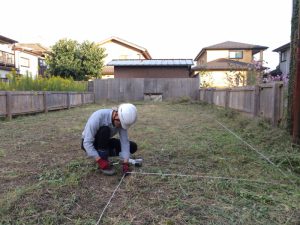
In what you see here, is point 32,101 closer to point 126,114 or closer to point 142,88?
point 126,114

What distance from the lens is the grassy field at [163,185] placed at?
1908mm

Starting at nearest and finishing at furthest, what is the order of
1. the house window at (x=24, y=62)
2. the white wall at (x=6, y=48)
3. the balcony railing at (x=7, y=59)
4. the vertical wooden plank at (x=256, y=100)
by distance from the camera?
the vertical wooden plank at (x=256, y=100), the balcony railing at (x=7, y=59), the white wall at (x=6, y=48), the house window at (x=24, y=62)

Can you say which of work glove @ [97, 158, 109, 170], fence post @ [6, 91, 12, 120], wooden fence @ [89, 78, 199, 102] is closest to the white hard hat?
work glove @ [97, 158, 109, 170]

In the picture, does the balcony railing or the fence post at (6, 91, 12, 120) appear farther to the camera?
the balcony railing

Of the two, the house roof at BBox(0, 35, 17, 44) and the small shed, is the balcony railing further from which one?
→ the small shed

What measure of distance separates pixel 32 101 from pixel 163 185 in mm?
7103

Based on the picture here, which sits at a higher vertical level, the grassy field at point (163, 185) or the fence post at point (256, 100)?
the fence post at point (256, 100)

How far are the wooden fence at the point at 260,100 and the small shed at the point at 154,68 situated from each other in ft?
33.9

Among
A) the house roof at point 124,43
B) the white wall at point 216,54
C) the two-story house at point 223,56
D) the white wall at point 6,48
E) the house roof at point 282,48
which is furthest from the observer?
the white wall at point 216,54

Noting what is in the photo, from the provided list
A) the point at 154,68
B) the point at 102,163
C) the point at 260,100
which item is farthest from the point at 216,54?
the point at 102,163

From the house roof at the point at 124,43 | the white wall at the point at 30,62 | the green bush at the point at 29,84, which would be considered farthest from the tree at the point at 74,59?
the green bush at the point at 29,84

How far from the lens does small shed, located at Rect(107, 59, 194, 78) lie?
19191mm

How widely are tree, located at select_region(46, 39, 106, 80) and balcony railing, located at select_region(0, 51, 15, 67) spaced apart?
5.41 metres

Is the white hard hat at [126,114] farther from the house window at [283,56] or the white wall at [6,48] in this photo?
the white wall at [6,48]
